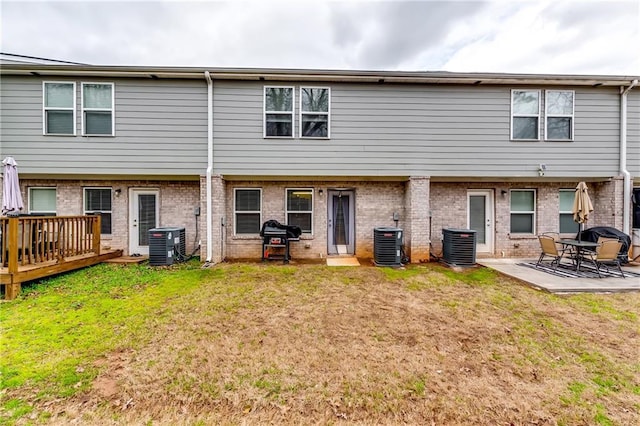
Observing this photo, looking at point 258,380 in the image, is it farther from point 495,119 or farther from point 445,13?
point 445,13

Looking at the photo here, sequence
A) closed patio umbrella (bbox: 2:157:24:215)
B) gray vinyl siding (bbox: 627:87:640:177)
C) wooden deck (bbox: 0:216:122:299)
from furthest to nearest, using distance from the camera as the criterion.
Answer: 1. gray vinyl siding (bbox: 627:87:640:177)
2. closed patio umbrella (bbox: 2:157:24:215)
3. wooden deck (bbox: 0:216:122:299)

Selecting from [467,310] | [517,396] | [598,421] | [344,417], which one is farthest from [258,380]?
[467,310]

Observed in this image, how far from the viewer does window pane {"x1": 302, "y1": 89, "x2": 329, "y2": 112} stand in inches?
305

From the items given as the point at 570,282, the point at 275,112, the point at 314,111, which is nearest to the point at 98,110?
the point at 275,112

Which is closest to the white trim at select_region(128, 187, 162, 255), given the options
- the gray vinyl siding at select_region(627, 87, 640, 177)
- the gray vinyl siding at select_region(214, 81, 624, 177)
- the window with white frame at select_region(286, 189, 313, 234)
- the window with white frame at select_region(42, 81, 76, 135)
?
the window with white frame at select_region(42, 81, 76, 135)

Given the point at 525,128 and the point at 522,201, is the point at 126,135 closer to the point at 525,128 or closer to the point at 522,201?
the point at 525,128

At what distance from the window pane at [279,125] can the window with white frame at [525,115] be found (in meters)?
6.62

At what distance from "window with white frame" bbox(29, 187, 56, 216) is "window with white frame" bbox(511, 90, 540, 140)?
1414 cm

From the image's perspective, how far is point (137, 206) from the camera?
8484 mm

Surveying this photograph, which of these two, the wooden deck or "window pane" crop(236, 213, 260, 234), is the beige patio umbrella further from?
the wooden deck

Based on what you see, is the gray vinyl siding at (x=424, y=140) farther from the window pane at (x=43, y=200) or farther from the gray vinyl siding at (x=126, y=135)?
the window pane at (x=43, y=200)

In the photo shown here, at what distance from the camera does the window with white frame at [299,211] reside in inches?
337

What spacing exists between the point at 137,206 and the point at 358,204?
7113 mm

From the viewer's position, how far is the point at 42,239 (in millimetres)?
5809
